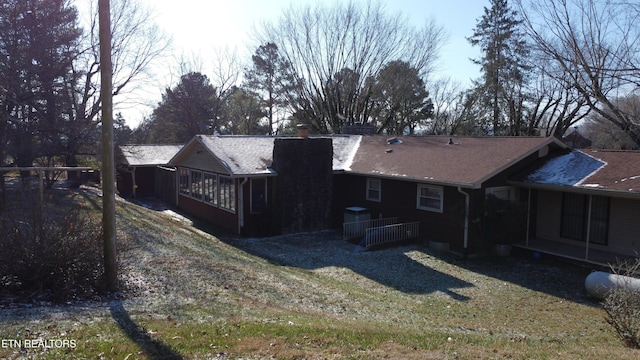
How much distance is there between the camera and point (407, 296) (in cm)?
1193

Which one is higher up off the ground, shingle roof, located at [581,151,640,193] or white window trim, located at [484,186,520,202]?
shingle roof, located at [581,151,640,193]

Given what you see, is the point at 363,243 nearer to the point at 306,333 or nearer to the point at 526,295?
the point at 526,295

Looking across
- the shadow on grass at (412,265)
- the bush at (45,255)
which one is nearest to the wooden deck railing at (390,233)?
the shadow on grass at (412,265)

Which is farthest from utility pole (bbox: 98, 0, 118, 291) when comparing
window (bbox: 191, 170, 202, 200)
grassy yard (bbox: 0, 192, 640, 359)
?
window (bbox: 191, 170, 202, 200)

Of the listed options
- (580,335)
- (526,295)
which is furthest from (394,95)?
(580,335)

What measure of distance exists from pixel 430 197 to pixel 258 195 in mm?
6796

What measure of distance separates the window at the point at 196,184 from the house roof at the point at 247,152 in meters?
1.38

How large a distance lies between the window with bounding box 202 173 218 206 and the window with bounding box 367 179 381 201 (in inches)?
264

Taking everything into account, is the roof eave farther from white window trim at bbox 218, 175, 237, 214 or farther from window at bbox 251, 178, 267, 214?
white window trim at bbox 218, 175, 237, 214

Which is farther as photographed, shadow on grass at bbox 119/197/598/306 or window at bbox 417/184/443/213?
window at bbox 417/184/443/213

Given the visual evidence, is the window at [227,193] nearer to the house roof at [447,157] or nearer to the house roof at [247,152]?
the house roof at [247,152]

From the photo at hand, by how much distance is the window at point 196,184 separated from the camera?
2262cm

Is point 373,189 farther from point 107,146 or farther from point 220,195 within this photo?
Answer: point 107,146

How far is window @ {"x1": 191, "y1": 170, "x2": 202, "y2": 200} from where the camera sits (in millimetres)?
22625
